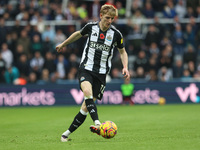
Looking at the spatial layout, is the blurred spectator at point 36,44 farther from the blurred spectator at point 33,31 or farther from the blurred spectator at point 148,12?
the blurred spectator at point 148,12

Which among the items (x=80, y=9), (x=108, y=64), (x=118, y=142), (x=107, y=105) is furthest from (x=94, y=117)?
(x=80, y=9)

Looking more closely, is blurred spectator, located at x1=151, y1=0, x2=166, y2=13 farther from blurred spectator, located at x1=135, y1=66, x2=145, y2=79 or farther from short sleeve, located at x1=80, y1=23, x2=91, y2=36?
short sleeve, located at x1=80, y1=23, x2=91, y2=36

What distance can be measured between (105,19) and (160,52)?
43.5 ft

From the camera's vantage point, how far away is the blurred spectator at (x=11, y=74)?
775 inches

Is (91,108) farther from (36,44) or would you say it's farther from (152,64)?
(36,44)

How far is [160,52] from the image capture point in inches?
829

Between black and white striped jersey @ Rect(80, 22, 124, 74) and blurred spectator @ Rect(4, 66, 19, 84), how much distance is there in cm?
1177

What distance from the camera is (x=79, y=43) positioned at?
67.6 ft

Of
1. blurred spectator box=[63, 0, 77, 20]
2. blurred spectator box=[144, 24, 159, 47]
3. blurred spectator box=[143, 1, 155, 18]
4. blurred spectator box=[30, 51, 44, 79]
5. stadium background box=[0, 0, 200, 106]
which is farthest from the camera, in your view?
blurred spectator box=[143, 1, 155, 18]

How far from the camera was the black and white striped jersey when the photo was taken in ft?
27.2

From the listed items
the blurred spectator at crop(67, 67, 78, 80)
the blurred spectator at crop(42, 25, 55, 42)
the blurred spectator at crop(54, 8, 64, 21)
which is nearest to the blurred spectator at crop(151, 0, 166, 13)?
the blurred spectator at crop(54, 8, 64, 21)

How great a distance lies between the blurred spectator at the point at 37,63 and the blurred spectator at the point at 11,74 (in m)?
0.73

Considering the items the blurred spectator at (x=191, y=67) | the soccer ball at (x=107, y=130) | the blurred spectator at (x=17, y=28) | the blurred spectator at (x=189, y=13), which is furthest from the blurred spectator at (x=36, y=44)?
the soccer ball at (x=107, y=130)

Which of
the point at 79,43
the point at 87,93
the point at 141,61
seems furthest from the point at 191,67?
the point at 87,93
